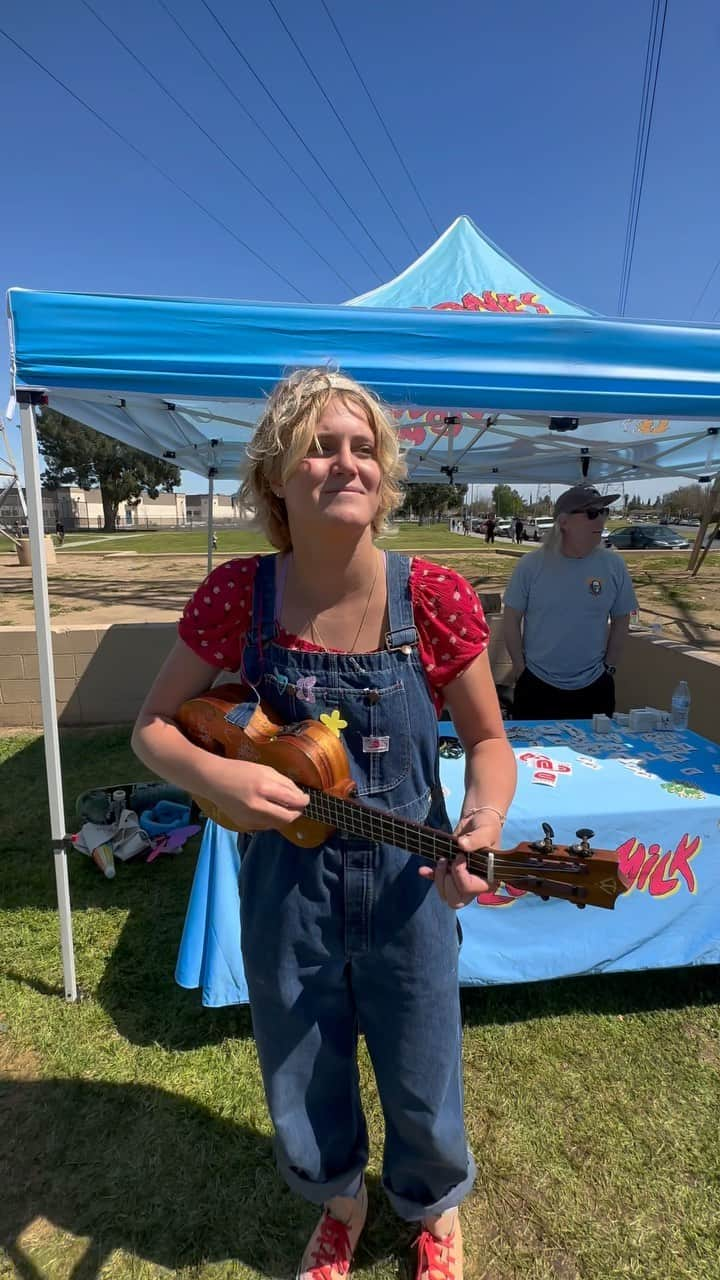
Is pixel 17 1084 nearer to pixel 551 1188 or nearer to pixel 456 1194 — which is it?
pixel 456 1194

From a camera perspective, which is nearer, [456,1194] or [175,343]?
[456,1194]

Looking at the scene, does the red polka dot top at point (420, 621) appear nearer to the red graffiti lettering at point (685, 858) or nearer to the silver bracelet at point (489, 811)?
the silver bracelet at point (489, 811)

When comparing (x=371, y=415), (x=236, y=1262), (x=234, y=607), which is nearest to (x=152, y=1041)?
(x=236, y=1262)

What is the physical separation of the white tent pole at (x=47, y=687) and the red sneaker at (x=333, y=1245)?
4.57ft

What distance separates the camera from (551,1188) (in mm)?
1777

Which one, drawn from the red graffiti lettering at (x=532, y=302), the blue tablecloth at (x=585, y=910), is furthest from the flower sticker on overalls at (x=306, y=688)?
the red graffiti lettering at (x=532, y=302)

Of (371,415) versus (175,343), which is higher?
(175,343)

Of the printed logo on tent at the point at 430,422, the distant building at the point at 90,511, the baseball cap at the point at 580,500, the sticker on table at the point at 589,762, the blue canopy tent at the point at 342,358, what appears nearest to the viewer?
the blue canopy tent at the point at 342,358

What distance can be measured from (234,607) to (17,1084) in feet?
6.73

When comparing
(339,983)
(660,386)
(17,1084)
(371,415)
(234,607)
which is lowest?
(17,1084)

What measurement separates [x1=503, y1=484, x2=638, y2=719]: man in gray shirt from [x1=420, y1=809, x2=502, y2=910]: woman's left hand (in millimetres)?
2434

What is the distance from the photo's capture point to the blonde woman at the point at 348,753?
3.69ft

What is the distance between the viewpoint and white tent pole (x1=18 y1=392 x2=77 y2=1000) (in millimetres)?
2283

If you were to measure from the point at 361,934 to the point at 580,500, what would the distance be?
2.59 m
